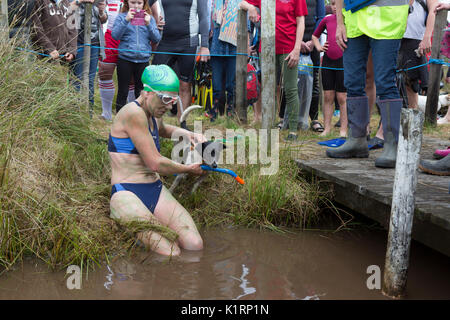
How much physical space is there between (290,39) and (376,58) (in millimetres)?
1900

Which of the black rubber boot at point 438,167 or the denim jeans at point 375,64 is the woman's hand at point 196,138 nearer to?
the denim jeans at point 375,64

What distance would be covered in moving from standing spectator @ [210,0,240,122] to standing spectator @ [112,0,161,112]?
92 centimetres

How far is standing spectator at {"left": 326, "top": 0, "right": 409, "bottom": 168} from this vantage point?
406 centimetres

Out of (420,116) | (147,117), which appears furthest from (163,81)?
(420,116)

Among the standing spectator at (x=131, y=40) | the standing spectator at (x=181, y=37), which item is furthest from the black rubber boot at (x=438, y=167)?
the standing spectator at (x=131, y=40)

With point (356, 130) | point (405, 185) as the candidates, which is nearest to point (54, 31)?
point (356, 130)

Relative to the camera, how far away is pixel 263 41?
4.88 metres

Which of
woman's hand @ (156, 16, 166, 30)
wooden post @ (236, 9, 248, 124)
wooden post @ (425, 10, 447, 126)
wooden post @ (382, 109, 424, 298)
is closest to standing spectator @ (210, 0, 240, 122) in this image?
wooden post @ (236, 9, 248, 124)

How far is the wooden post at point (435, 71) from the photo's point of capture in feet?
24.4

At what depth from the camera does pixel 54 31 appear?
597 cm

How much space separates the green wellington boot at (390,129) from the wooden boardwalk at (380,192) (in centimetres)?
9

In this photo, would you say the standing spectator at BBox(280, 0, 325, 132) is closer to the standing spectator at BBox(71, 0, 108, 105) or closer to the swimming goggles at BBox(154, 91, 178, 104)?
the standing spectator at BBox(71, 0, 108, 105)

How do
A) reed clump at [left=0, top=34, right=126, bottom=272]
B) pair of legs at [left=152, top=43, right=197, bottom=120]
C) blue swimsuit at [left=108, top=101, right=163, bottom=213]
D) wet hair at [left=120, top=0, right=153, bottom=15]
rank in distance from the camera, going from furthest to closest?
pair of legs at [left=152, top=43, right=197, bottom=120]
wet hair at [left=120, top=0, right=153, bottom=15]
blue swimsuit at [left=108, top=101, right=163, bottom=213]
reed clump at [left=0, top=34, right=126, bottom=272]

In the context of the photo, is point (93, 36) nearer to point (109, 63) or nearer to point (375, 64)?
point (109, 63)
